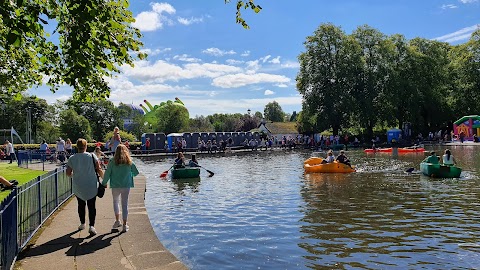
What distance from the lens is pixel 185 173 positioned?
75.7 ft

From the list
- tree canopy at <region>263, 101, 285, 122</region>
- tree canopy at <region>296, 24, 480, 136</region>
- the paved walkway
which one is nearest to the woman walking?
the paved walkway

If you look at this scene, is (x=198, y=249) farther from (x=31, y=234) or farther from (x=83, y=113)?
(x=83, y=113)

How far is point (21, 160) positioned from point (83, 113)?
66359mm

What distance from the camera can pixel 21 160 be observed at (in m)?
27.2

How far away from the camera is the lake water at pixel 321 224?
27.1ft

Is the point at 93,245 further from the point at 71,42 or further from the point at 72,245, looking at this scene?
the point at 71,42

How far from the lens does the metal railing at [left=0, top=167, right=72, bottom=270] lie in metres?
5.71

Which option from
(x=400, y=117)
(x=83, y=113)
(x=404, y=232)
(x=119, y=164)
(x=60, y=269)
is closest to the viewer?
(x=60, y=269)

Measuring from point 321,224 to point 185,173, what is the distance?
13.0m

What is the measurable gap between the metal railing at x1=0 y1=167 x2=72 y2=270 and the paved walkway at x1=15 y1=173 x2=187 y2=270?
0.26 metres

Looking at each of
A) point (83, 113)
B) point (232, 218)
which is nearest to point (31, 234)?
point (232, 218)

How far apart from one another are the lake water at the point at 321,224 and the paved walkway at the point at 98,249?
3.16ft

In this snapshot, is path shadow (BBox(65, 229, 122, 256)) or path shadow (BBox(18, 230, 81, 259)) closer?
path shadow (BBox(18, 230, 81, 259))

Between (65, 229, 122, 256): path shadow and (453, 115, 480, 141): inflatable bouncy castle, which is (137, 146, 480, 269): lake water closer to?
(65, 229, 122, 256): path shadow
